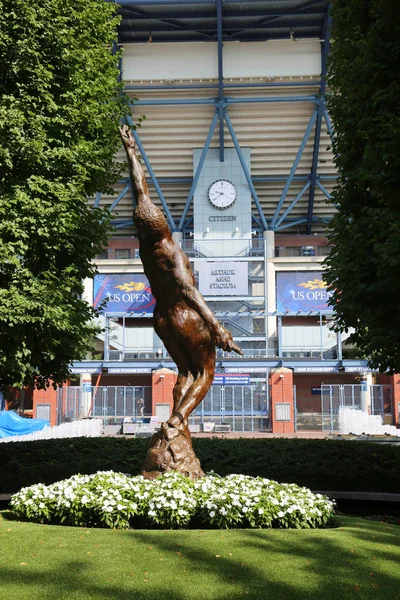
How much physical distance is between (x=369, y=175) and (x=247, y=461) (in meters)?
5.26

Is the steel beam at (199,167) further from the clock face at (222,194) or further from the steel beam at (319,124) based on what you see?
the steel beam at (319,124)

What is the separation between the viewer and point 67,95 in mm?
11234

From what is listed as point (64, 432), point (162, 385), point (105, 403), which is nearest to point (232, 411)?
point (162, 385)

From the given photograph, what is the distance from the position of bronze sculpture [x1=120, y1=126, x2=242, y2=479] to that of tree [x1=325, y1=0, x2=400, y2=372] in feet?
9.04

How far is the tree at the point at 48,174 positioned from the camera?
394 inches

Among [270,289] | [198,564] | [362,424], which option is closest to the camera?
[198,564]

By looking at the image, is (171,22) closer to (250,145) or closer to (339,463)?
(250,145)

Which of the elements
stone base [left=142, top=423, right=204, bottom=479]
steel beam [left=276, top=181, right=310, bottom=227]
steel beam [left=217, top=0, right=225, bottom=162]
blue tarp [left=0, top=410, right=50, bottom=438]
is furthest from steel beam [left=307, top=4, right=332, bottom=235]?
stone base [left=142, top=423, right=204, bottom=479]

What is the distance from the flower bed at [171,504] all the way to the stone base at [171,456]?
37 centimetres

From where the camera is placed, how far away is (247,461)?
35.3 feet

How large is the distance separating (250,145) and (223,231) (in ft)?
21.3

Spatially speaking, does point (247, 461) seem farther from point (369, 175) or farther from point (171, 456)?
point (369, 175)

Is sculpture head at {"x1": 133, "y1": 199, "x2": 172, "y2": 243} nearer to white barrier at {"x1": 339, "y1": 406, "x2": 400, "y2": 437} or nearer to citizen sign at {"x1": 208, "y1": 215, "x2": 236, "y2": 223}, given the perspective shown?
white barrier at {"x1": 339, "y1": 406, "x2": 400, "y2": 437}

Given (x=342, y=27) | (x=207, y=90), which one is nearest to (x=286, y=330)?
(x=207, y=90)
